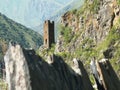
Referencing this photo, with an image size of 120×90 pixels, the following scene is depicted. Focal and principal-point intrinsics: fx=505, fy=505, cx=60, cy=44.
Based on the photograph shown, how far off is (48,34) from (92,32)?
41325mm

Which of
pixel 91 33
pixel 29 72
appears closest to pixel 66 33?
pixel 91 33

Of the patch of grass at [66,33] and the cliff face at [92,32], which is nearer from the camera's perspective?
the cliff face at [92,32]

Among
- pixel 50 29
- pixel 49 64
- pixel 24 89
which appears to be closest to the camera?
pixel 24 89

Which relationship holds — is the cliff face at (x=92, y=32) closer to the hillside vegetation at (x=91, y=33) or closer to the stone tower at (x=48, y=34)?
the hillside vegetation at (x=91, y=33)

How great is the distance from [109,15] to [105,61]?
78.2 m

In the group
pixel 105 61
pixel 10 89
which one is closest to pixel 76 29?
pixel 105 61

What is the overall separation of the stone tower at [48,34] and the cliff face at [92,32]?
19.8 meters

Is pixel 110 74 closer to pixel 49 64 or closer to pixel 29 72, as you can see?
pixel 49 64

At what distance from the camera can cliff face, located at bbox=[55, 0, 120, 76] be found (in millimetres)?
91312

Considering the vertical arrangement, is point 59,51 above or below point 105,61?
above

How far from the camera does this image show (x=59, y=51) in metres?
117

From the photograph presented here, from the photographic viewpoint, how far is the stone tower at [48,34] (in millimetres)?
141250

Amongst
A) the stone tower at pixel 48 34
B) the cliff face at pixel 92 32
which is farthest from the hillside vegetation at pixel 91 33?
the stone tower at pixel 48 34

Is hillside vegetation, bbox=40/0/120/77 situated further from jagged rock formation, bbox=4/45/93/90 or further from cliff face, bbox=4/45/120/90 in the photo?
jagged rock formation, bbox=4/45/93/90
